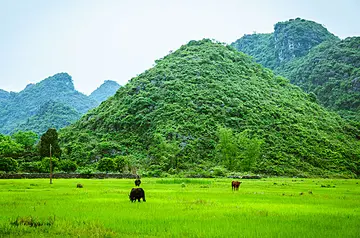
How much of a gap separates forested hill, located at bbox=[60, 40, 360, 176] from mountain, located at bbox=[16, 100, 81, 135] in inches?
1583

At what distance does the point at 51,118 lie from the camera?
6088 inches

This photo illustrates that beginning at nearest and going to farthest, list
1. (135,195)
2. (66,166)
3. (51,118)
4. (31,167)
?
(135,195) → (66,166) → (31,167) → (51,118)

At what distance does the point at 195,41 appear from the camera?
153 meters

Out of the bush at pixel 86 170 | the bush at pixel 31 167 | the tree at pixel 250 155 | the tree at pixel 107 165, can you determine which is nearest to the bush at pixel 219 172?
the tree at pixel 250 155

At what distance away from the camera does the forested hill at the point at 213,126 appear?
79125mm

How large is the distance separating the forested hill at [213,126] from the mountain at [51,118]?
132ft

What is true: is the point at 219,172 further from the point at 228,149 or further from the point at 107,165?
the point at 107,165

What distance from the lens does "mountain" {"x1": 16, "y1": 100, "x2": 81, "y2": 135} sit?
149 meters

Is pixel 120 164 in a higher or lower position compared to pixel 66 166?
higher

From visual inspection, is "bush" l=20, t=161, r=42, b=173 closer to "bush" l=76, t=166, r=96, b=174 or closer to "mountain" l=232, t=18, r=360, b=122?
"bush" l=76, t=166, r=96, b=174

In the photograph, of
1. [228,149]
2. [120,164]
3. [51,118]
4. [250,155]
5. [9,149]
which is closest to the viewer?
[120,164]

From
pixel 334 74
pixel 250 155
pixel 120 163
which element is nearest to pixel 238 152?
pixel 250 155

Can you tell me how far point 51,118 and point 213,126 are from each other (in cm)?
8503

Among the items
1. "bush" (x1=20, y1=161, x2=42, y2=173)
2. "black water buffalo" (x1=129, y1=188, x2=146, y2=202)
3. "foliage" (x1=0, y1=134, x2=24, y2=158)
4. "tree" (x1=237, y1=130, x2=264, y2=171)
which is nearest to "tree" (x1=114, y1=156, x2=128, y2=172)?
"bush" (x1=20, y1=161, x2=42, y2=173)
